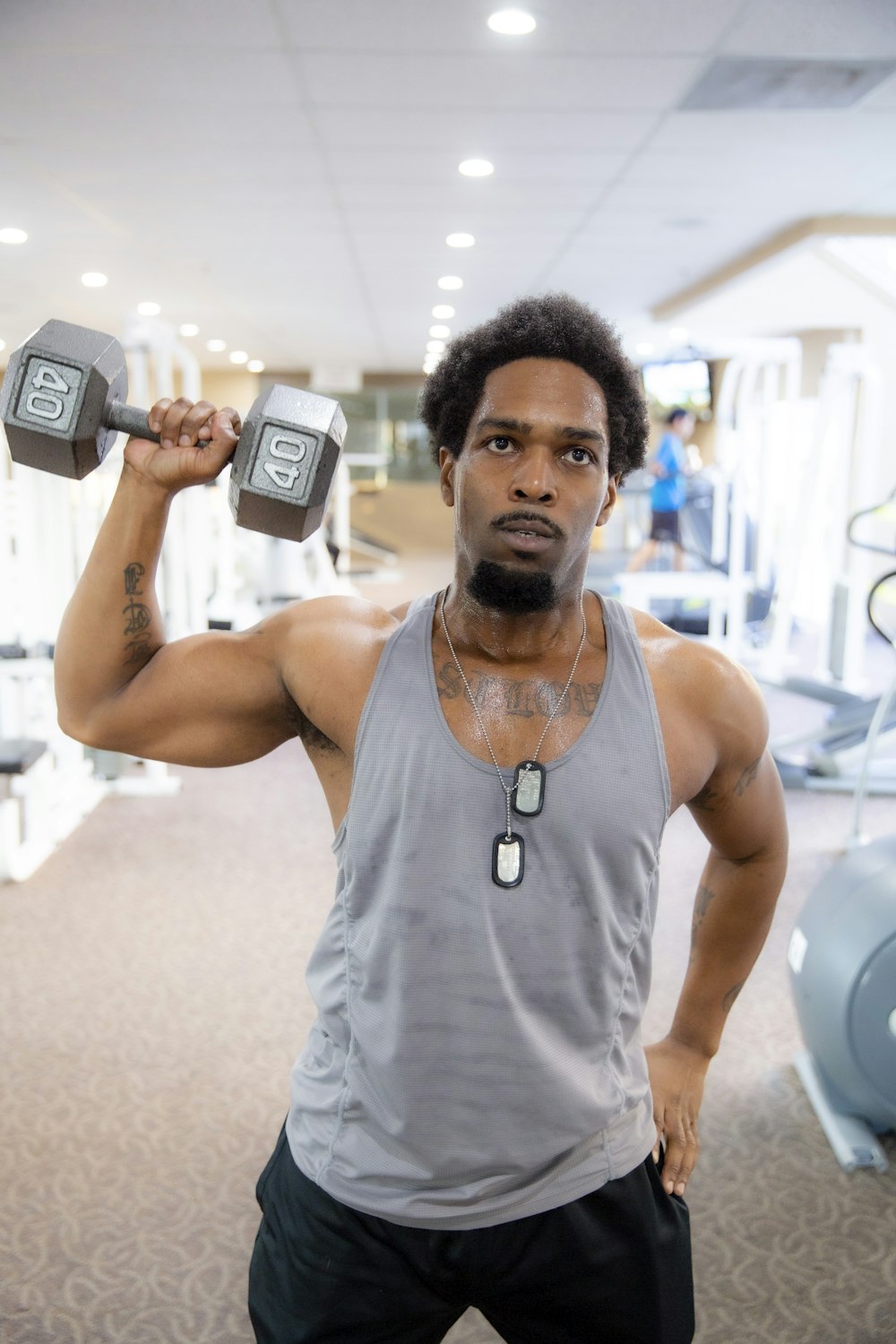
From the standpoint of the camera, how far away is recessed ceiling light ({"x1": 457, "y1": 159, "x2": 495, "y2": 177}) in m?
4.63

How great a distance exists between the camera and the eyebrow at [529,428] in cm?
107

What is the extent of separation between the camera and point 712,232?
20.2ft

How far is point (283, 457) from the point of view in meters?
1.04

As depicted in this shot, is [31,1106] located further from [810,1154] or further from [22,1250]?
[810,1154]

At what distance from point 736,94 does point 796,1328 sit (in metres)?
3.73

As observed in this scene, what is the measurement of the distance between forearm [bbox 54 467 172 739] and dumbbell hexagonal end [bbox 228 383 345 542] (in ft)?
0.28

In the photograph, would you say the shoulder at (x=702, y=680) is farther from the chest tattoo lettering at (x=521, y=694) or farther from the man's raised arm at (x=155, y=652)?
the man's raised arm at (x=155, y=652)

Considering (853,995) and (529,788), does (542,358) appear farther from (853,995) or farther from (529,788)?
(853,995)

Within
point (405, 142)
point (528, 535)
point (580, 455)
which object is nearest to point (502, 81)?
point (405, 142)

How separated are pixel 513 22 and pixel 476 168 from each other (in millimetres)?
1641

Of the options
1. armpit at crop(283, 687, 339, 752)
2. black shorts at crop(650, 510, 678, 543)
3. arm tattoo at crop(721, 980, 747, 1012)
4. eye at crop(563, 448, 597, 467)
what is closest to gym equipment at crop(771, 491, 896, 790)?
arm tattoo at crop(721, 980, 747, 1012)

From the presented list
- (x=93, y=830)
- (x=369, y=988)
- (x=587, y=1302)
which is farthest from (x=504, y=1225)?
(x=93, y=830)

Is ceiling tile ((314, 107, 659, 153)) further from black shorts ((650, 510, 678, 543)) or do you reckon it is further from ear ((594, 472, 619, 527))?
black shorts ((650, 510, 678, 543))

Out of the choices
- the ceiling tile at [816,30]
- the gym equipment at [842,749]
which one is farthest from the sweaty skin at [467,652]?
the gym equipment at [842,749]
